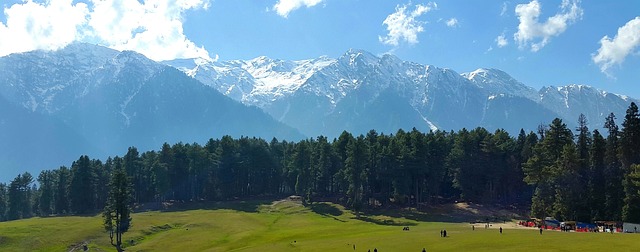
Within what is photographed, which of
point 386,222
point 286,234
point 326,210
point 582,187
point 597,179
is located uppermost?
point 597,179

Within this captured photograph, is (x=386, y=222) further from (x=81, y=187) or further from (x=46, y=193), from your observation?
(x=46, y=193)

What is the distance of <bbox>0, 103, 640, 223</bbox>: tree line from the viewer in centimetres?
11562

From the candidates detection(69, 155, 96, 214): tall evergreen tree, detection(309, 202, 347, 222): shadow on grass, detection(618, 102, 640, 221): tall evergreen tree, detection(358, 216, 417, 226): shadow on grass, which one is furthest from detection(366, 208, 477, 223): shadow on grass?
detection(69, 155, 96, 214): tall evergreen tree

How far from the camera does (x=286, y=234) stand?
365 feet

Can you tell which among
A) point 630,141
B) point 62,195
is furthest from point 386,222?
point 62,195

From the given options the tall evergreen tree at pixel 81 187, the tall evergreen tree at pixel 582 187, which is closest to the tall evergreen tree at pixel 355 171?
the tall evergreen tree at pixel 582 187

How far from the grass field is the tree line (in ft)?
46.5

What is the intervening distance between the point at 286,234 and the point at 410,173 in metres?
54.9

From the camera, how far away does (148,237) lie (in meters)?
121

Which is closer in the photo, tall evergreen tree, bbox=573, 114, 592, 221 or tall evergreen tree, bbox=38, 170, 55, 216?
tall evergreen tree, bbox=573, 114, 592, 221

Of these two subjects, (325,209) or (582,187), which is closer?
(582,187)

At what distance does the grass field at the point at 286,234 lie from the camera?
75.8 m

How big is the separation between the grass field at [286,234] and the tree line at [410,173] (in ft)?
46.5

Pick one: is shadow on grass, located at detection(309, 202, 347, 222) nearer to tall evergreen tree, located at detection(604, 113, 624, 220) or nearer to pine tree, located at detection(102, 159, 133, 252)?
pine tree, located at detection(102, 159, 133, 252)
